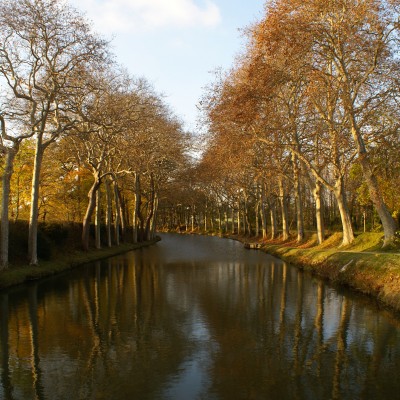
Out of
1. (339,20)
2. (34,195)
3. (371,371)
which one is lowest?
(371,371)

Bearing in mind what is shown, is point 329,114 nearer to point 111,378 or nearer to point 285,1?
point 285,1

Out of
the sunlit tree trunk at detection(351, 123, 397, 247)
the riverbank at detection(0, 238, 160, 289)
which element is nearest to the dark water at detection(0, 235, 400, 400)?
the riverbank at detection(0, 238, 160, 289)

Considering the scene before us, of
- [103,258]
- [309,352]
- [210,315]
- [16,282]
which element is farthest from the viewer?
[103,258]

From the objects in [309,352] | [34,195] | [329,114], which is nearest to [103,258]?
[34,195]

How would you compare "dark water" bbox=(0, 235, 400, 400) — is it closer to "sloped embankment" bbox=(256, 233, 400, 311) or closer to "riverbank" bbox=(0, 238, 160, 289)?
"sloped embankment" bbox=(256, 233, 400, 311)

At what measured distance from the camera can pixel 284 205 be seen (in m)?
51.0

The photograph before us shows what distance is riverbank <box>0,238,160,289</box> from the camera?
21.8 meters

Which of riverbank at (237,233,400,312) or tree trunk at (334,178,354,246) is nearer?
riverbank at (237,233,400,312)

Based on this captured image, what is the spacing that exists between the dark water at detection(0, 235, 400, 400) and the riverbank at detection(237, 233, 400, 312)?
93cm

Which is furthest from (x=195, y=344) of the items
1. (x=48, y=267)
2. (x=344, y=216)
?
(x=344, y=216)

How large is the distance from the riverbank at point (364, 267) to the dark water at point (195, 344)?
0.93m

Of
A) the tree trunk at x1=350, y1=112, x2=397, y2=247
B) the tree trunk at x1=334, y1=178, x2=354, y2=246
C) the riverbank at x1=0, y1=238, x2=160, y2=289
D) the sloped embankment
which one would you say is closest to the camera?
the sloped embankment

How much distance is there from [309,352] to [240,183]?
168 ft

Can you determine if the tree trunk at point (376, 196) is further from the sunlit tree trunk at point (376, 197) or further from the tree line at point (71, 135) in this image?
the tree line at point (71, 135)
